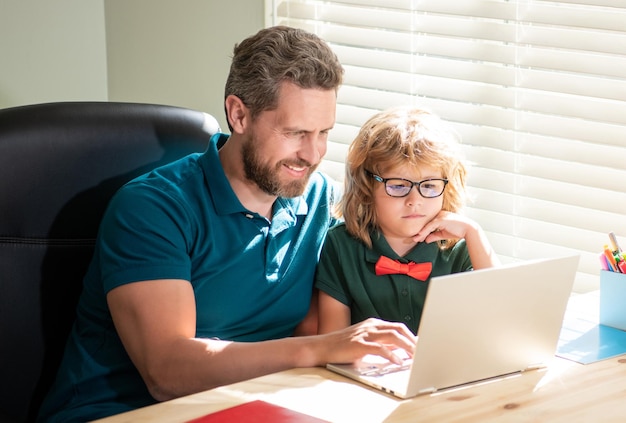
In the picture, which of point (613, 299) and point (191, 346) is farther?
point (613, 299)

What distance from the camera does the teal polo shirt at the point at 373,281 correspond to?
1.89m

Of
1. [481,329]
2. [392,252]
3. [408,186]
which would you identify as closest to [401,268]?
[392,252]

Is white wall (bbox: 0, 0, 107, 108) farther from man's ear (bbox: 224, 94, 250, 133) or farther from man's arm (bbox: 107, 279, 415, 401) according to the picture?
man's arm (bbox: 107, 279, 415, 401)

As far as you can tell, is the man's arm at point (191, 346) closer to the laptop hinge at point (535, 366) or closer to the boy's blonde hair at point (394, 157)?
the laptop hinge at point (535, 366)

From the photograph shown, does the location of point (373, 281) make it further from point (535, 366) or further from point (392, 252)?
point (535, 366)

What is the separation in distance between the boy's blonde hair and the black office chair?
42 centimetres

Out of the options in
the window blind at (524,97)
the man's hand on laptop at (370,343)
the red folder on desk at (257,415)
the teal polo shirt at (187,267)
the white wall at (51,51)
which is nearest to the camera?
the red folder on desk at (257,415)

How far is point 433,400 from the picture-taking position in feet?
4.71

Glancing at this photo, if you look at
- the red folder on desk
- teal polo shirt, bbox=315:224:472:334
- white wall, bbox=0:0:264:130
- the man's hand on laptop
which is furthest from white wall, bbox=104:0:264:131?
the red folder on desk

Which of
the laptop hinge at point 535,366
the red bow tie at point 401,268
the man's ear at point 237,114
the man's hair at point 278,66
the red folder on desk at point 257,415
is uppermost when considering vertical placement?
the man's hair at point 278,66

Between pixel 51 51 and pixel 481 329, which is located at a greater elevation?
pixel 51 51

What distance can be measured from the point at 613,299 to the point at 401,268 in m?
0.40

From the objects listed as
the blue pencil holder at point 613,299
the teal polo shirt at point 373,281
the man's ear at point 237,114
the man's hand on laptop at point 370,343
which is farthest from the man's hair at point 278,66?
the blue pencil holder at point 613,299

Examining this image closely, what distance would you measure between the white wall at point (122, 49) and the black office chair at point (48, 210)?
41.4 inches
